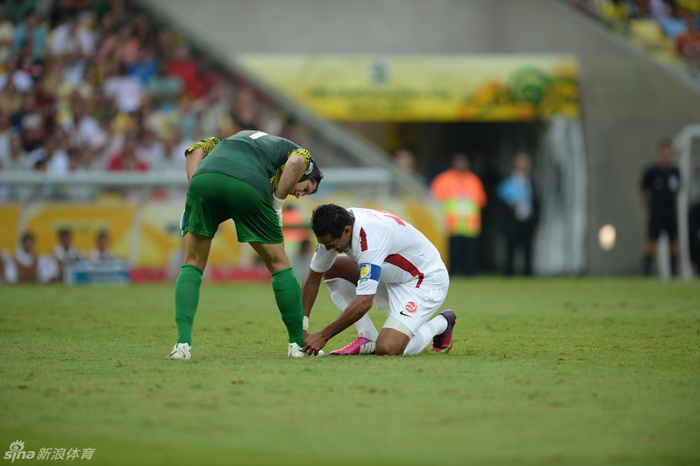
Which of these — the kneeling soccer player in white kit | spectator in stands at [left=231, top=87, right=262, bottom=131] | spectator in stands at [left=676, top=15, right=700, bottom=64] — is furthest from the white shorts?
spectator in stands at [left=676, top=15, right=700, bottom=64]

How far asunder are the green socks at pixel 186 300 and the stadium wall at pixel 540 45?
43.1 ft

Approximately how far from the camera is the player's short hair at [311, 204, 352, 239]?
19.1 feet

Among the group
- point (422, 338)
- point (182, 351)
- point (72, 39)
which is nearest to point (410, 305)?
point (422, 338)

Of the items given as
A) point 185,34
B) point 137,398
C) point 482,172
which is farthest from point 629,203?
point 137,398

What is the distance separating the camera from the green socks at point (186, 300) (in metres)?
5.90

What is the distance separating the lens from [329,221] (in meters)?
5.82

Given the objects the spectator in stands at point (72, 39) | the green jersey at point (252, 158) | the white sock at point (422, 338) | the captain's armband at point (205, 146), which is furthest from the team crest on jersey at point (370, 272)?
the spectator in stands at point (72, 39)

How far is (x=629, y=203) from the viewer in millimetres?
18875

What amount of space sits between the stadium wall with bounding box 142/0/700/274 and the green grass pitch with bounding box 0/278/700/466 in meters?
10.8

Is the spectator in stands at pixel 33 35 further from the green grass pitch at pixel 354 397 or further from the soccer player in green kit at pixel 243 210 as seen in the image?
the soccer player in green kit at pixel 243 210

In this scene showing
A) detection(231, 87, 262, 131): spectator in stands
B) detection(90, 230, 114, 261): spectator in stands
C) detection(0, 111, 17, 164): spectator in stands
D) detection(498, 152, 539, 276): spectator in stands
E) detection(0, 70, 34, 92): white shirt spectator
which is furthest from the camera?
detection(0, 70, 34, 92): white shirt spectator

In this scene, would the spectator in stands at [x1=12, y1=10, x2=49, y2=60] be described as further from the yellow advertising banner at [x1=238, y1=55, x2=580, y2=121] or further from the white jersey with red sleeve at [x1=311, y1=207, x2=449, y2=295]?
the white jersey with red sleeve at [x1=311, y1=207, x2=449, y2=295]

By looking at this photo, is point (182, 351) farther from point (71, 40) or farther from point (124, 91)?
point (71, 40)

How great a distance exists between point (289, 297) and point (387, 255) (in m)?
0.75
